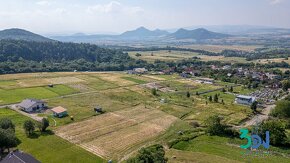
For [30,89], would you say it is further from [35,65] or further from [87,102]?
[35,65]

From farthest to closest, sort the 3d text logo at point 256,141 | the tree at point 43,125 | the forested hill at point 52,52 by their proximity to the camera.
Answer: the forested hill at point 52,52 < the tree at point 43,125 < the 3d text logo at point 256,141

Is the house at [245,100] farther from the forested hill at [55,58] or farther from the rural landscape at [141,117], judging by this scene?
the forested hill at [55,58]

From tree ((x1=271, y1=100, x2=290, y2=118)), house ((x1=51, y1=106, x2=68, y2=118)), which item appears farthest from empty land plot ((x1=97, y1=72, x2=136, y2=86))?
tree ((x1=271, y1=100, x2=290, y2=118))

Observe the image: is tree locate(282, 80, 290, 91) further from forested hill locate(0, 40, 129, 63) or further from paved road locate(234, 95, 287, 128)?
forested hill locate(0, 40, 129, 63)

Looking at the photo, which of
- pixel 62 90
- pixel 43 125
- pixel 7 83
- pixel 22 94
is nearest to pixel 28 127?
pixel 43 125

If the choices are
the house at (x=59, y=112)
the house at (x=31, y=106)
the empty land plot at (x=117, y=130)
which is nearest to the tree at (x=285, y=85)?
the empty land plot at (x=117, y=130)

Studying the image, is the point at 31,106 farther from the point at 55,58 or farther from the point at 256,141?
the point at 55,58

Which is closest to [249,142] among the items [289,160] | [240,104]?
[289,160]
